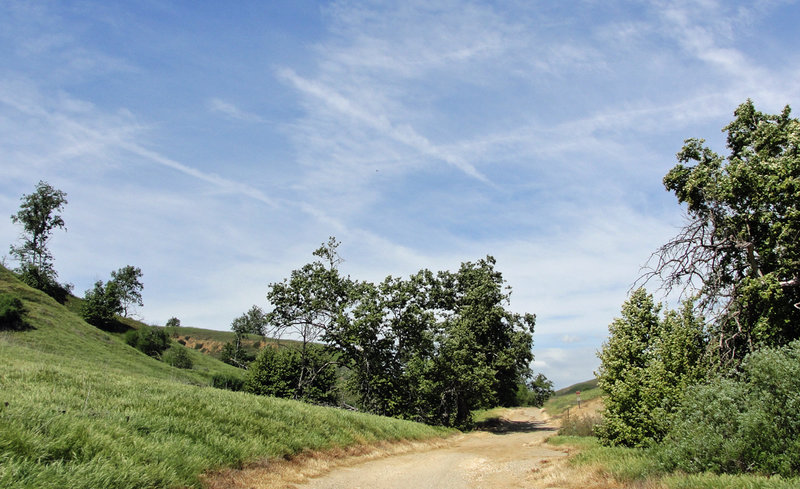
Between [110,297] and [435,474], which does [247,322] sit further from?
[435,474]

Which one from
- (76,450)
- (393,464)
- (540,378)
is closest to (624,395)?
(393,464)

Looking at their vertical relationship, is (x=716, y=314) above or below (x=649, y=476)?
above

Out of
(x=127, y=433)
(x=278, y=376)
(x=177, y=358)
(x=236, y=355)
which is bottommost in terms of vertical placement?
(x=177, y=358)

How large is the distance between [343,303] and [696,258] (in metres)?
28.8

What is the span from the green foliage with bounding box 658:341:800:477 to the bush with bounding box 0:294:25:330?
61214 millimetres

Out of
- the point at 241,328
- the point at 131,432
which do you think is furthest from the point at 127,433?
the point at 241,328

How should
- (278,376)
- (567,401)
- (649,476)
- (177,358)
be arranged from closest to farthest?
(649,476) → (278,376) → (177,358) → (567,401)

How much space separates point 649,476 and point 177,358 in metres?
82.3

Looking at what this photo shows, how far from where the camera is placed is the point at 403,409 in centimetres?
3794

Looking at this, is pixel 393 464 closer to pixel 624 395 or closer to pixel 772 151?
pixel 624 395

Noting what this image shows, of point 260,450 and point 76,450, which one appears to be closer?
point 76,450

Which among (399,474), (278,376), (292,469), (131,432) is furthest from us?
(278,376)

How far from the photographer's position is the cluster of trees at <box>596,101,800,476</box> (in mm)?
10695

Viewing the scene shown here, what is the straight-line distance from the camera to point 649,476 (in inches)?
381
